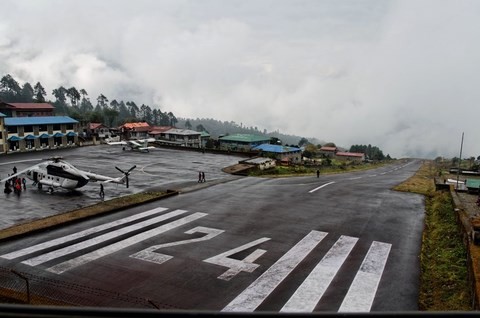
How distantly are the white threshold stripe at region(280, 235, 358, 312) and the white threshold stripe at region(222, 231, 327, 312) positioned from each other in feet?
3.30

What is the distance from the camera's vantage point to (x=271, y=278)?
15.5 m

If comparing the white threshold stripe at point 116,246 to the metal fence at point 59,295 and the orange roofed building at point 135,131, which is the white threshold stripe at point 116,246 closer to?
the metal fence at point 59,295

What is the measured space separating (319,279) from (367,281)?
1992mm

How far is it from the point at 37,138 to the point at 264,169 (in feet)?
143

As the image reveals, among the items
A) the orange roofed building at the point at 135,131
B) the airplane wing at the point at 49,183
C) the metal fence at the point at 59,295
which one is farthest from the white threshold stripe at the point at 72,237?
the orange roofed building at the point at 135,131

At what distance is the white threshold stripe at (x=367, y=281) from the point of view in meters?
13.2

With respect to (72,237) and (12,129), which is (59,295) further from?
(12,129)

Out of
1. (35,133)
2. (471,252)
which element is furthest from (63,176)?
(35,133)

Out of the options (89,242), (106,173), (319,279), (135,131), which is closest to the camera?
(319,279)

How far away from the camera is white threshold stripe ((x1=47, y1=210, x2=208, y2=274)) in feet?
54.1

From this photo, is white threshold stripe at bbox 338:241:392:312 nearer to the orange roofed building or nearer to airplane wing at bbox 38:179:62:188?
airplane wing at bbox 38:179:62:188

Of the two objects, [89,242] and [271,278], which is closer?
[271,278]

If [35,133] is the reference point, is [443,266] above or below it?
below

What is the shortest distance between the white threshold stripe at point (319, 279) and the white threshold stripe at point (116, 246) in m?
9.58
